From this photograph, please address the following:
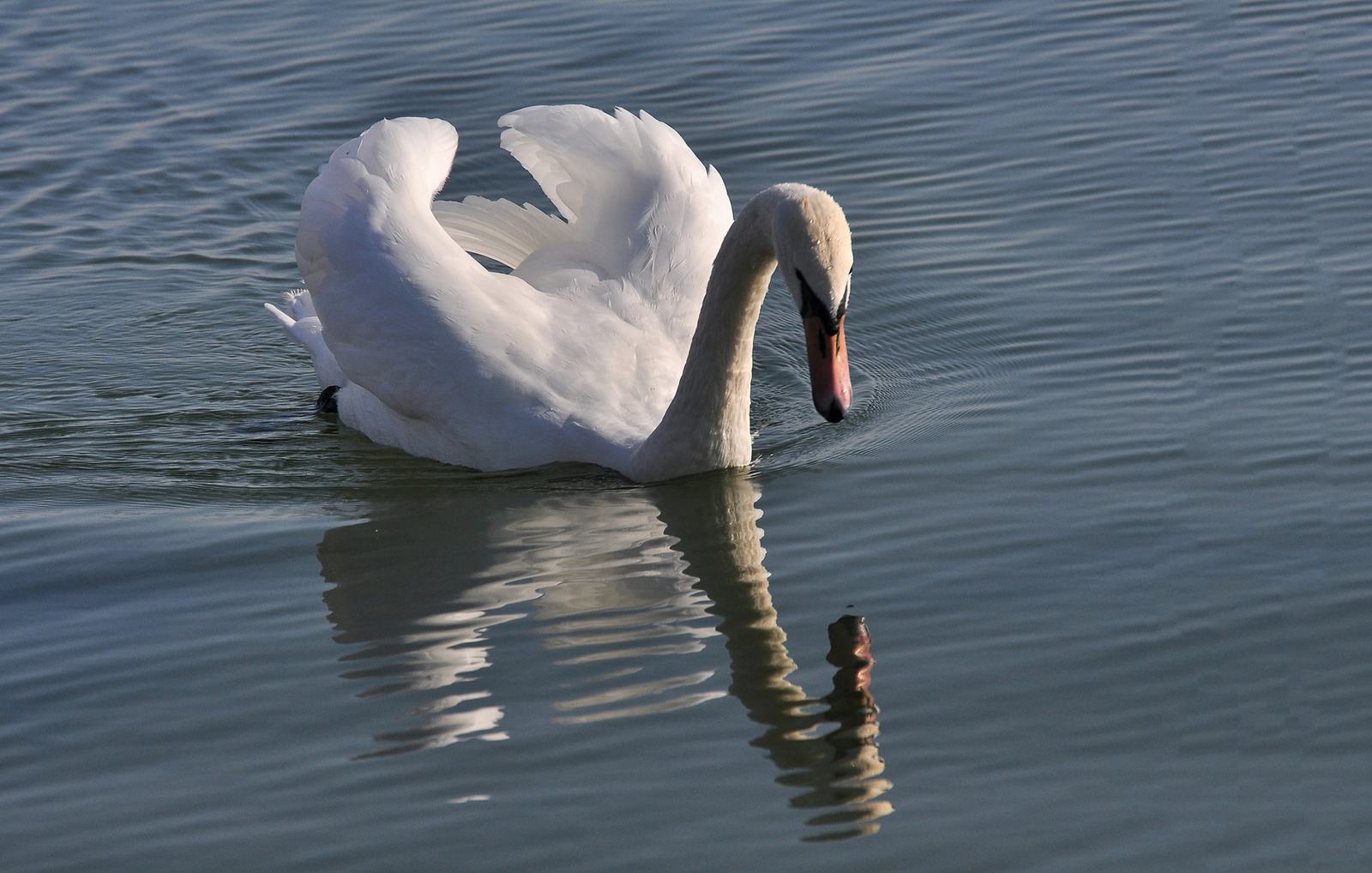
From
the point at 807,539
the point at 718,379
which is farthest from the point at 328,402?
the point at 807,539

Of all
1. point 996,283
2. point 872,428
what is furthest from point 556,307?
point 996,283

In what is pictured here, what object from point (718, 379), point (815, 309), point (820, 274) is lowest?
point (718, 379)

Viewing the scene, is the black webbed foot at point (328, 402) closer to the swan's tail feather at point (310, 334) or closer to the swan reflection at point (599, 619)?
the swan's tail feather at point (310, 334)

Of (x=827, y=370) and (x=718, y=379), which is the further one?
(x=718, y=379)

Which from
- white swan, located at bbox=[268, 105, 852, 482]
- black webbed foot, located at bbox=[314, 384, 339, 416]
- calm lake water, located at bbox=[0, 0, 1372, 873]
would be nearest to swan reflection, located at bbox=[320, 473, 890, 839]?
calm lake water, located at bbox=[0, 0, 1372, 873]

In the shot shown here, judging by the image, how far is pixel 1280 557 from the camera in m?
6.03

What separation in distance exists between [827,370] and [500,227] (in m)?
2.87

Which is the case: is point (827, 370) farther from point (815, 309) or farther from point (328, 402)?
point (328, 402)

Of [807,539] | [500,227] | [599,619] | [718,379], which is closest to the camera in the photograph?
[599,619]

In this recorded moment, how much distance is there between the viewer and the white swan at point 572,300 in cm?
673

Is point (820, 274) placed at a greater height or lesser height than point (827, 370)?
greater

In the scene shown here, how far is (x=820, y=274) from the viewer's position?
6055mm

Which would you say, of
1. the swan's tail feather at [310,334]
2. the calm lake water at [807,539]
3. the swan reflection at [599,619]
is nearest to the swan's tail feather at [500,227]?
the swan's tail feather at [310,334]

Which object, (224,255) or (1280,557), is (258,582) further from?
(224,255)
